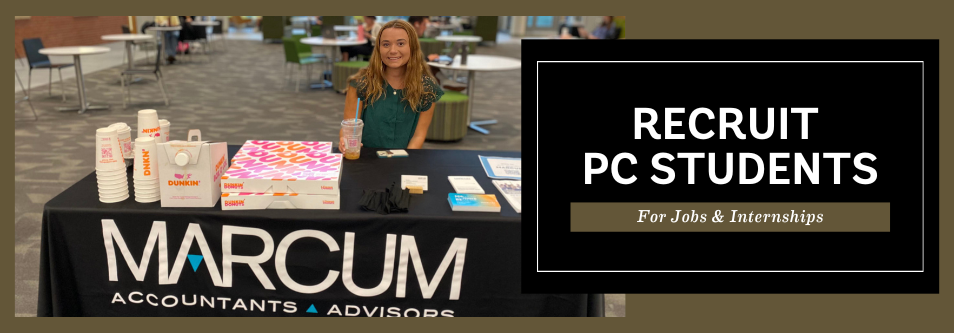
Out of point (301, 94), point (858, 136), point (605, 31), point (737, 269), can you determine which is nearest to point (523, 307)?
point (737, 269)

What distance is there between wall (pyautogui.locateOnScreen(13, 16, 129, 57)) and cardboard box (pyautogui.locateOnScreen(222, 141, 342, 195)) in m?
10.5

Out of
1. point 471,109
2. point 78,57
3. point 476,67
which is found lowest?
point 471,109

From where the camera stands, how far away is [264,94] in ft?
26.8

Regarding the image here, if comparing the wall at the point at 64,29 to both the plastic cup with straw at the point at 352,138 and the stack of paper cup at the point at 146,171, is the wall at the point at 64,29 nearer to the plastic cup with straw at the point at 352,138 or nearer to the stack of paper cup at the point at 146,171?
the plastic cup with straw at the point at 352,138

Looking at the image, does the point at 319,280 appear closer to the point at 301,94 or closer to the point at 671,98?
the point at 671,98

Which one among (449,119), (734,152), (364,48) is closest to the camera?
(734,152)

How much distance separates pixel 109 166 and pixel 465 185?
112 cm

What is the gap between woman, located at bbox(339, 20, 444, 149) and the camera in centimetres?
263

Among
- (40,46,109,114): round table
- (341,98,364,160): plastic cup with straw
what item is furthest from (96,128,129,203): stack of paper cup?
(40,46,109,114): round table

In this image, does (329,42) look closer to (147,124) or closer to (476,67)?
(476,67)

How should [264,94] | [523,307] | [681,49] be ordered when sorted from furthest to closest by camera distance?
[264,94] → [523,307] → [681,49]

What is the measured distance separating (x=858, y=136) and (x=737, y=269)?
0.45 metres

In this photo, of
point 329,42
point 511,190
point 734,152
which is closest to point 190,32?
point 329,42

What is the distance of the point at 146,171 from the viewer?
6.30 feet
